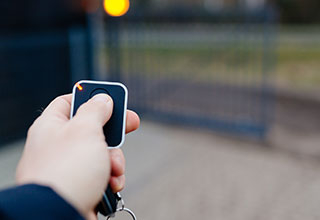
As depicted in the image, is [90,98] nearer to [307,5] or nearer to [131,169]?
[131,169]

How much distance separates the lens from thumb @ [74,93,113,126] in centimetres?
83

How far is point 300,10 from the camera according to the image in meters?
24.4

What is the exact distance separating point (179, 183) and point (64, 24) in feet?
9.75

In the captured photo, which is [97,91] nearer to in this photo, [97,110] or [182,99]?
[97,110]

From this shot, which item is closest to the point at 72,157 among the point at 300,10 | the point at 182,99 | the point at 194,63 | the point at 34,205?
the point at 34,205

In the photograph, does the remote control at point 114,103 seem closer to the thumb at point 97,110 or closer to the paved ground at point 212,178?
the thumb at point 97,110

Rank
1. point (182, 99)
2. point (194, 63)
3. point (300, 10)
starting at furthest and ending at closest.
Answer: point (300, 10)
point (182, 99)
point (194, 63)

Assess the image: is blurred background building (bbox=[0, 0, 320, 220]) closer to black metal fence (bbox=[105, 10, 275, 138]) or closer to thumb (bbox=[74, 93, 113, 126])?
black metal fence (bbox=[105, 10, 275, 138])

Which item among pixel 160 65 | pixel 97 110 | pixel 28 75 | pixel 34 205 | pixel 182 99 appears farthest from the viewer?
pixel 182 99

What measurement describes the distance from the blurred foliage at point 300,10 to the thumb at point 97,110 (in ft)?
80.5

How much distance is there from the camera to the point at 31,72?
509 cm

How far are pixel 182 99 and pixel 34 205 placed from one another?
20.2 ft

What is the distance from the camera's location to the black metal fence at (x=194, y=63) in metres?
5.64

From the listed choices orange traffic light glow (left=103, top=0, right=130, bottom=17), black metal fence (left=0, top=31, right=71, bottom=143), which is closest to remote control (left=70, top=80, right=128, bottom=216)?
black metal fence (left=0, top=31, right=71, bottom=143)
